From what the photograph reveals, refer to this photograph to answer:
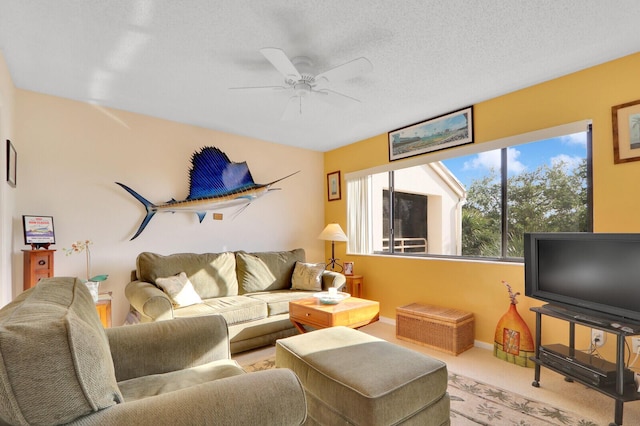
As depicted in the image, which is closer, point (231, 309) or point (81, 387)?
point (81, 387)

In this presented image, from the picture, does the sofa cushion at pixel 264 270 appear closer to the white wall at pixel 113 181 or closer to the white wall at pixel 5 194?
the white wall at pixel 113 181

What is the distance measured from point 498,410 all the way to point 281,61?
263 cm

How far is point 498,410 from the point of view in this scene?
2.09 metres

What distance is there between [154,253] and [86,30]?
2144 millimetres

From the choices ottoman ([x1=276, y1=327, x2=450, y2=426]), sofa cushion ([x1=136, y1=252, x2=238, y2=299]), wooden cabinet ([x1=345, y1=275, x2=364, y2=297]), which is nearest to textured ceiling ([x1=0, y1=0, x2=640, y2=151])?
sofa cushion ([x1=136, y1=252, x2=238, y2=299])

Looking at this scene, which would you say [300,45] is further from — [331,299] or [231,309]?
[231,309]

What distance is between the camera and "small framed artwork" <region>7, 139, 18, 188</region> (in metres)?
2.55

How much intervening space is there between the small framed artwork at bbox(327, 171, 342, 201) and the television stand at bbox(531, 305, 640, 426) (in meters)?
3.08

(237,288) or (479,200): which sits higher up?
(479,200)

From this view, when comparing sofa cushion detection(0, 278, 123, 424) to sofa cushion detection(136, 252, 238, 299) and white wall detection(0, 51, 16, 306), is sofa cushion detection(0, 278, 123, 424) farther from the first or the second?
sofa cushion detection(136, 252, 238, 299)

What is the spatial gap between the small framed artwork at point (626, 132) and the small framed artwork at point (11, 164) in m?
4.65

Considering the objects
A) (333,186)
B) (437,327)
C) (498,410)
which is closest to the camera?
(498,410)

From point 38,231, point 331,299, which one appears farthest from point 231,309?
point 38,231

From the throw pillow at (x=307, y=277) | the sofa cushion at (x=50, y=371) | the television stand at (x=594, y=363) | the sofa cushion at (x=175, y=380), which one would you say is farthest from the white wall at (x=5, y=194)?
the television stand at (x=594, y=363)
